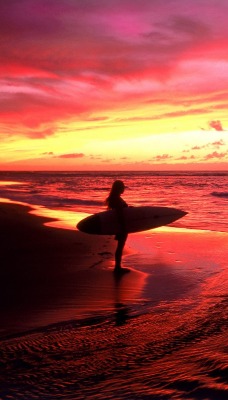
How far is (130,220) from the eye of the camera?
12422 millimetres

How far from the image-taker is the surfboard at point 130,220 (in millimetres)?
11719

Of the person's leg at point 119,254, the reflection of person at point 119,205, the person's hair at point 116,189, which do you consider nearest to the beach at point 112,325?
the person's leg at point 119,254

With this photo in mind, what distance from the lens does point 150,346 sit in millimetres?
5262

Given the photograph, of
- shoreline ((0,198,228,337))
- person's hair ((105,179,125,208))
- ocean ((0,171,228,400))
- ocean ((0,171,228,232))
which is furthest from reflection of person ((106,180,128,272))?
ocean ((0,171,228,232))

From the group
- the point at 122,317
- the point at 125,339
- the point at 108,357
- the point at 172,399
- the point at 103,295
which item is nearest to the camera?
the point at 172,399

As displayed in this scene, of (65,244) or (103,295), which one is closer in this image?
(103,295)

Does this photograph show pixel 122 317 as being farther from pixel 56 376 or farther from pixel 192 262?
pixel 192 262

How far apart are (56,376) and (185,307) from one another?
2.74 meters

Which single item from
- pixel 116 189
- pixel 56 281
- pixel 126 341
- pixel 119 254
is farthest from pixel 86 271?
pixel 126 341

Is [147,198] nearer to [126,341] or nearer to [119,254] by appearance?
[119,254]

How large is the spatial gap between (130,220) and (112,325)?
6.53 m

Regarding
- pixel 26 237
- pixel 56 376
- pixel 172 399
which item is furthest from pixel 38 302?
pixel 26 237

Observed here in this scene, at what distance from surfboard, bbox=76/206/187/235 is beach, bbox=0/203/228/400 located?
0.68 m

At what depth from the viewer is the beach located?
4324 millimetres
